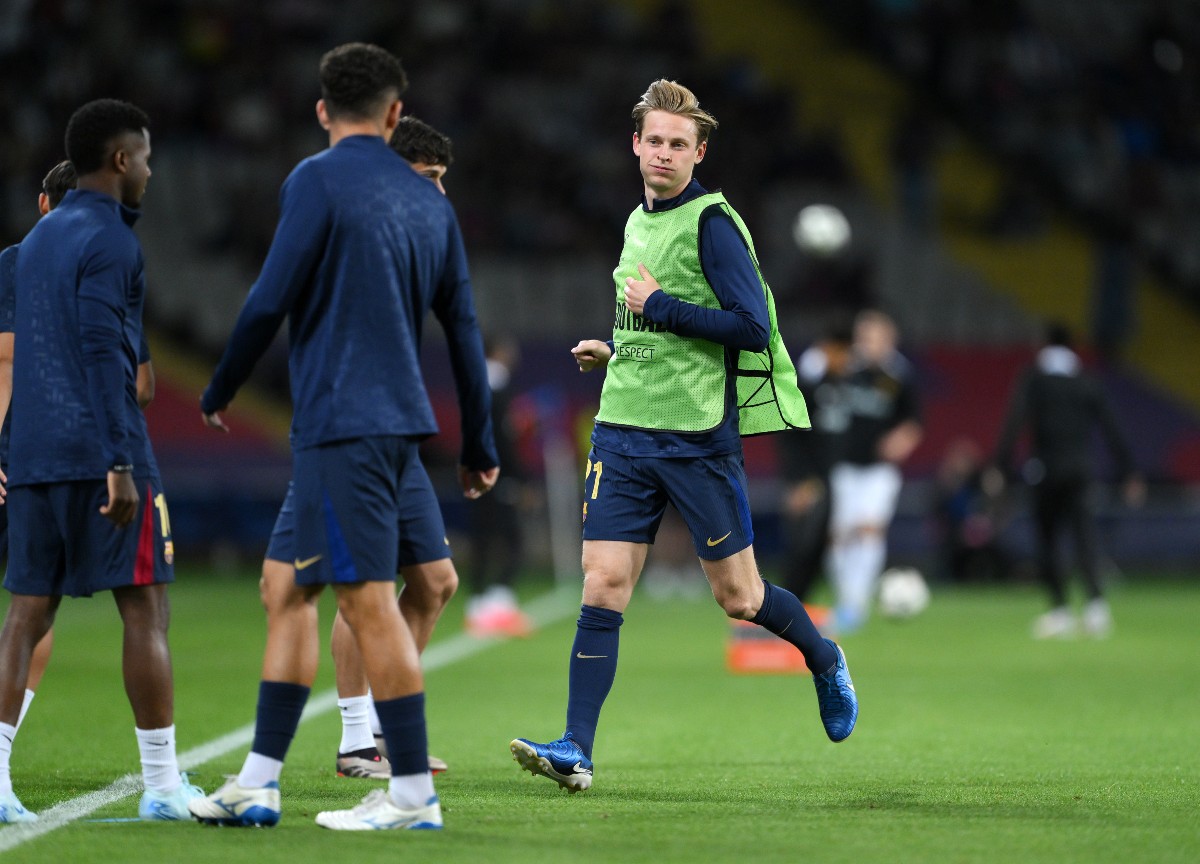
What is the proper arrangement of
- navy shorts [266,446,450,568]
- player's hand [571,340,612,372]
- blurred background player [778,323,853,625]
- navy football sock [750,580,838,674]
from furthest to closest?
1. blurred background player [778,323,853,625]
2. navy football sock [750,580,838,674]
3. player's hand [571,340,612,372]
4. navy shorts [266,446,450,568]

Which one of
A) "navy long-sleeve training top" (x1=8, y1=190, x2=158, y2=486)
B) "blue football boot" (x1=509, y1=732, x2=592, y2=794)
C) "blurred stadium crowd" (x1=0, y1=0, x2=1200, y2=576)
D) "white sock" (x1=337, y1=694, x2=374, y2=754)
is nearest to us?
"navy long-sleeve training top" (x1=8, y1=190, x2=158, y2=486)

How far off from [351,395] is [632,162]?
72.5 feet

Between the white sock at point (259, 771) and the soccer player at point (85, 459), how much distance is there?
0.47 metres

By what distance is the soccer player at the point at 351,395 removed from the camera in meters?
5.07

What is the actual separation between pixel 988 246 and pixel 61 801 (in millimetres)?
23170

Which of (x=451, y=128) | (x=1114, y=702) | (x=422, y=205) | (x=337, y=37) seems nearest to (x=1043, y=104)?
(x=451, y=128)

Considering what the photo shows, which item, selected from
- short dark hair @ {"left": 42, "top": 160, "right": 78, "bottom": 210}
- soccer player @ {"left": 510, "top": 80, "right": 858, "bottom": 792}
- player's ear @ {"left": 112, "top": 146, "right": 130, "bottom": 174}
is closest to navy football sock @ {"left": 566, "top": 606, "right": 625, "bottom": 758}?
soccer player @ {"left": 510, "top": 80, "right": 858, "bottom": 792}

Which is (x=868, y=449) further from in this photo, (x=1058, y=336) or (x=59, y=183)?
(x=59, y=183)

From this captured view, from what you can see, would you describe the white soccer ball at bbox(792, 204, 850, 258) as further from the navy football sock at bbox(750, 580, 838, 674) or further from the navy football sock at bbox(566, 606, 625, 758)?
the navy football sock at bbox(566, 606, 625, 758)

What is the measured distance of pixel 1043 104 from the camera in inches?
1117

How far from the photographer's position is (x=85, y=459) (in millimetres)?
5562

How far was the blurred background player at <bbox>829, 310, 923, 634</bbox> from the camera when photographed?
47.0ft

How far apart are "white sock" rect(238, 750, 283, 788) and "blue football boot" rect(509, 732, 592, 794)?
1049 millimetres

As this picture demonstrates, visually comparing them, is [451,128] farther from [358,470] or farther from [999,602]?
[358,470]
